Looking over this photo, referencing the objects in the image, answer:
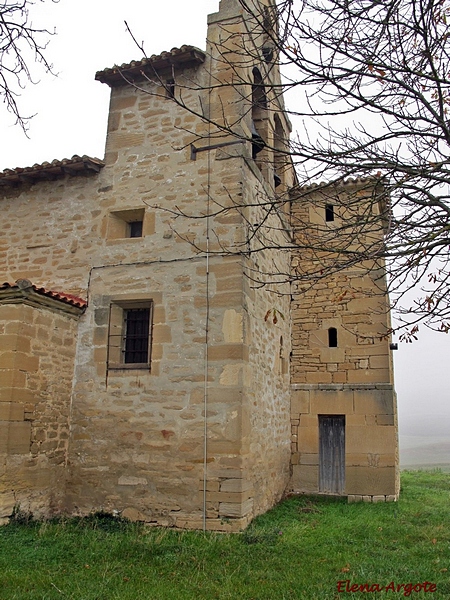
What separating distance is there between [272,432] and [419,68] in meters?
6.45

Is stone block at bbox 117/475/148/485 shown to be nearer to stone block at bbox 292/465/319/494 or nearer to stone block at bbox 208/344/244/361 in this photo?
stone block at bbox 208/344/244/361

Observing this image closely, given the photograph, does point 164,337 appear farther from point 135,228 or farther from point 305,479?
point 305,479

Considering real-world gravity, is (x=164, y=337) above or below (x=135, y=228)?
below

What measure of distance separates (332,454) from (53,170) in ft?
24.2

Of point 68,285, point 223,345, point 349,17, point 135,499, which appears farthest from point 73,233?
point 349,17

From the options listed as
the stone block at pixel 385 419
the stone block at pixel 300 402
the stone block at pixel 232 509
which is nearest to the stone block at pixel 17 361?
the stone block at pixel 232 509

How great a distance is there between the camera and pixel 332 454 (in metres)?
10.3

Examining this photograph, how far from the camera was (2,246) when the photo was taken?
9352mm

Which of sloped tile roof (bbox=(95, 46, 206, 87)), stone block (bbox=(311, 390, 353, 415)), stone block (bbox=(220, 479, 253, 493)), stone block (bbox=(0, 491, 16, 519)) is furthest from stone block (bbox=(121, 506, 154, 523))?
sloped tile roof (bbox=(95, 46, 206, 87))

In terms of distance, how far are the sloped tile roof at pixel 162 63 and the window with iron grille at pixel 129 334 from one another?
3.79 metres

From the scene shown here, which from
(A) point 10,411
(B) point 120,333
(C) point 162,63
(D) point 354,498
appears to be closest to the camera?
(A) point 10,411

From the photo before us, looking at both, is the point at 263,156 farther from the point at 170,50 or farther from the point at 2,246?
the point at 2,246

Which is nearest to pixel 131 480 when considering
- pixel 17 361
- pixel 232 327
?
pixel 17 361

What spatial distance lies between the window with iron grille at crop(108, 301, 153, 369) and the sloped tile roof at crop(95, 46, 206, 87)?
3794 mm
